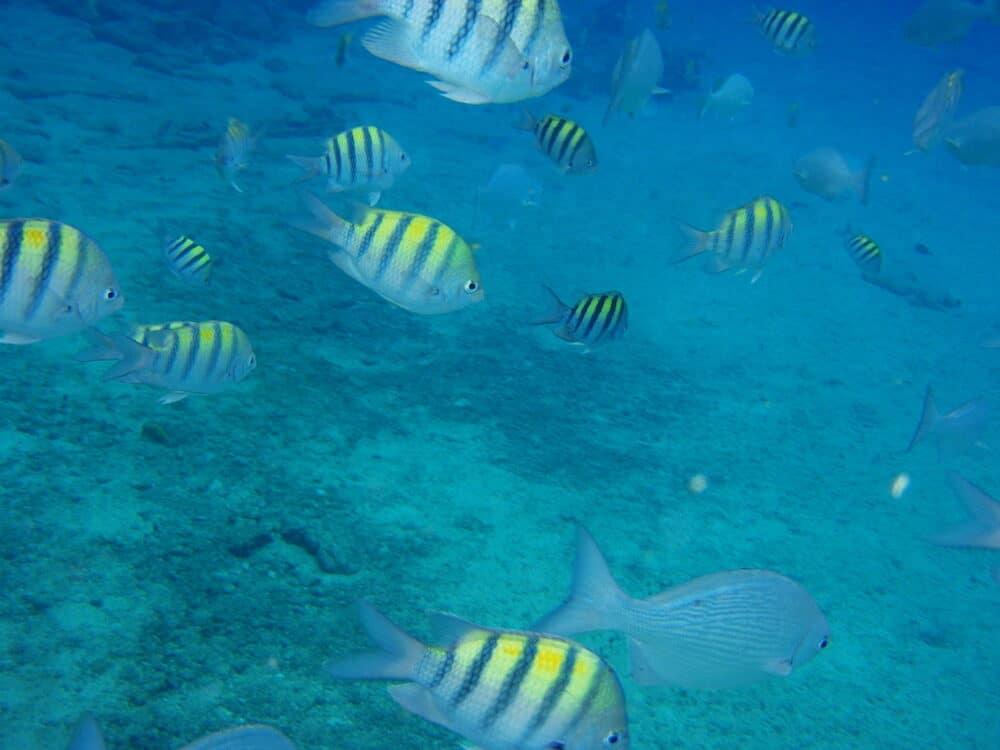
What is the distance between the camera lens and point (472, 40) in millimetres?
2699

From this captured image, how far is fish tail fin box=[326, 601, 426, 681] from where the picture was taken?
6.68ft

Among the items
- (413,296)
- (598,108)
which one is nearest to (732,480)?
(413,296)

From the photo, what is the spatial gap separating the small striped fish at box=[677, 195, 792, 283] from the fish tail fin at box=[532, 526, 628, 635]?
4257 mm

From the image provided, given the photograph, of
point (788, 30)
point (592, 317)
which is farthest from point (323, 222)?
point (788, 30)

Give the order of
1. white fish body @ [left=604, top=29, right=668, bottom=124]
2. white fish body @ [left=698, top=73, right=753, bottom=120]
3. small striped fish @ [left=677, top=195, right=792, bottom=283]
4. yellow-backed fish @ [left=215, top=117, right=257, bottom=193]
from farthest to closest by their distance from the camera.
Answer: white fish body @ [left=698, top=73, right=753, bottom=120], yellow-backed fish @ [left=215, top=117, right=257, bottom=193], white fish body @ [left=604, top=29, right=668, bottom=124], small striped fish @ [left=677, top=195, right=792, bottom=283]

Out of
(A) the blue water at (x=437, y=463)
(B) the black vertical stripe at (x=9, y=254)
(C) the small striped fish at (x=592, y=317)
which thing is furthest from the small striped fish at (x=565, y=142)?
(B) the black vertical stripe at (x=9, y=254)

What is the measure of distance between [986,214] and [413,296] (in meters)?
26.1

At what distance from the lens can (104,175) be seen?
9.30 m

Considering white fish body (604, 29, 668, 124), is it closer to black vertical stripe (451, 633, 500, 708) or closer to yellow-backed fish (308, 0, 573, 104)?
yellow-backed fish (308, 0, 573, 104)

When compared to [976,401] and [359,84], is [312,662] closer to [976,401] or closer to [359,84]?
[976,401]

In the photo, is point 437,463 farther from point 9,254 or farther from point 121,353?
point 9,254

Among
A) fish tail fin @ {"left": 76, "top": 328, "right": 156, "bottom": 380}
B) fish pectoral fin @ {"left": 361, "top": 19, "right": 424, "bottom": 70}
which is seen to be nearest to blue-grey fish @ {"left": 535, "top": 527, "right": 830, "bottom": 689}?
fish pectoral fin @ {"left": 361, "top": 19, "right": 424, "bottom": 70}

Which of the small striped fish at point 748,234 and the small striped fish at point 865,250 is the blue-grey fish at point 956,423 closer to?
the small striped fish at point 748,234

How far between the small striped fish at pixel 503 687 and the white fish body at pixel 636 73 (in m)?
7.40
